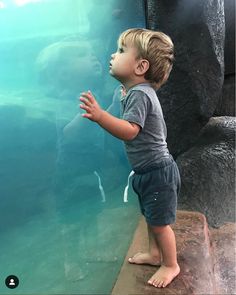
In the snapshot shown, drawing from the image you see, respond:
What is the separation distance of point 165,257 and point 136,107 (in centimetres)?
66

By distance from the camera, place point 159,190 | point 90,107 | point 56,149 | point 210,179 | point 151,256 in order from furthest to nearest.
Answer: point 210,179 → point 151,256 → point 159,190 → point 56,149 → point 90,107

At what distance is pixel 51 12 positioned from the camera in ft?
4.48

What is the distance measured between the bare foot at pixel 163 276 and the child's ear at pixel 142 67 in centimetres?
80

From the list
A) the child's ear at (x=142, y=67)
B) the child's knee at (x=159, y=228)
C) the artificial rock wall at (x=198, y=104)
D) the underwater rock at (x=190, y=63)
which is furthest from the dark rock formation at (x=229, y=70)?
the child's ear at (x=142, y=67)

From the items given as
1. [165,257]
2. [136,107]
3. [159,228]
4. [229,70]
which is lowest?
[165,257]

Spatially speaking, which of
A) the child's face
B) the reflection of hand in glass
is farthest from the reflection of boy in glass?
the child's face

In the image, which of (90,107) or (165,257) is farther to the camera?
→ (165,257)

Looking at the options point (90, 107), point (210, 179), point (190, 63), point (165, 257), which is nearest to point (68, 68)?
point (90, 107)

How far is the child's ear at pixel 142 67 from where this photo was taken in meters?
1.39

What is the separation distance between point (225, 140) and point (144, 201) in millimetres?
1117

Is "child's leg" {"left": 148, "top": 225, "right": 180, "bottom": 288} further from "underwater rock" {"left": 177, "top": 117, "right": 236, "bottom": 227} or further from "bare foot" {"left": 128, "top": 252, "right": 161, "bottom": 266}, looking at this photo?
"underwater rock" {"left": 177, "top": 117, "right": 236, "bottom": 227}

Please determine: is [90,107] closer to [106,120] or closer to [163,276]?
[106,120]

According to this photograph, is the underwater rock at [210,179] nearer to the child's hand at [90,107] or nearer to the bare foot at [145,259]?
the bare foot at [145,259]

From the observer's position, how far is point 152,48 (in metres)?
1.39
